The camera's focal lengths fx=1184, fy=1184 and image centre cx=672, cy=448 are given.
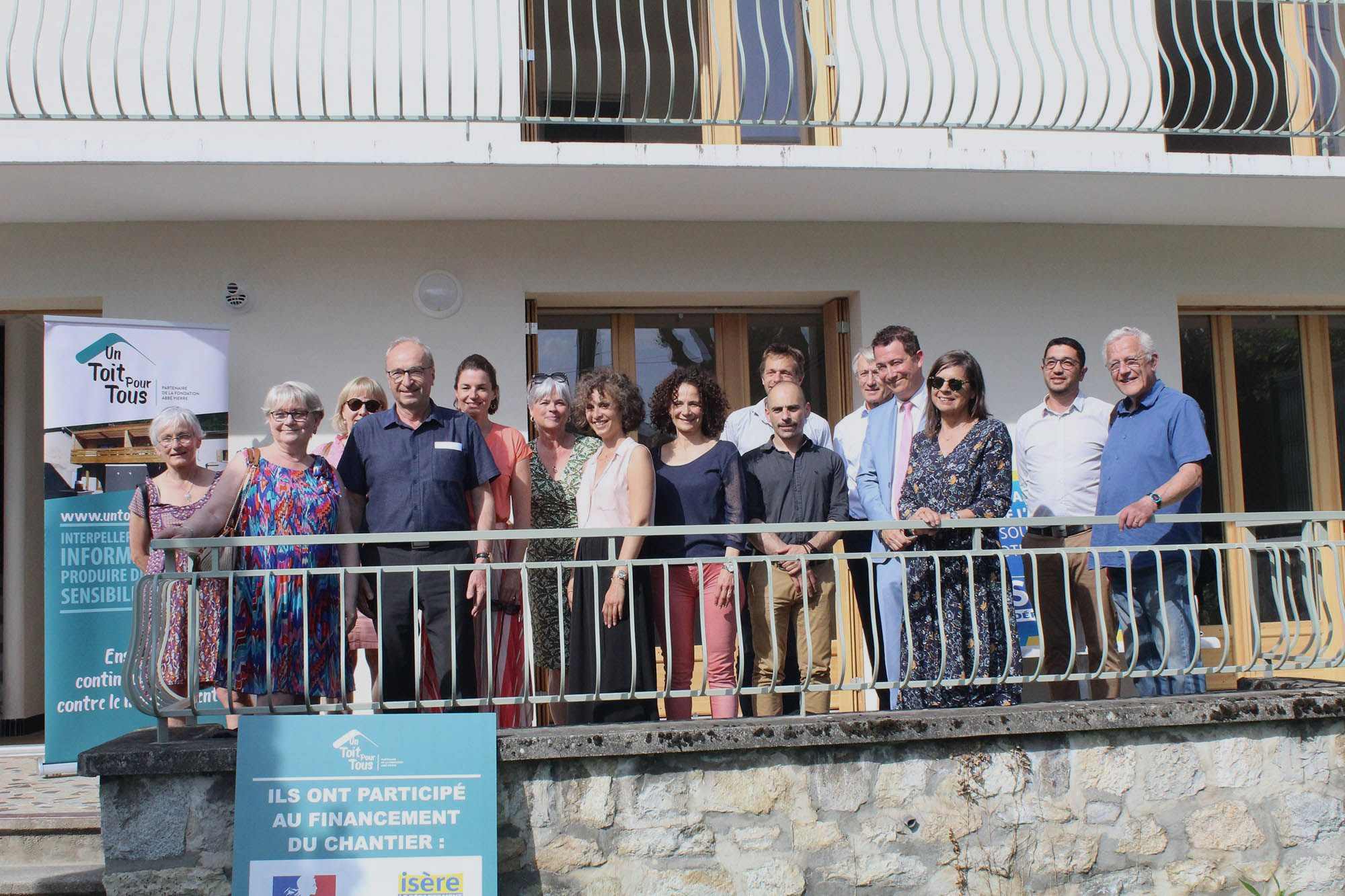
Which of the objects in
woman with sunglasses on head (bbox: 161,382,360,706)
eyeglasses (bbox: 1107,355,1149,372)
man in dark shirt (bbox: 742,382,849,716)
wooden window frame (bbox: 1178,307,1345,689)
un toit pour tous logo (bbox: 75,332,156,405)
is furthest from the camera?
wooden window frame (bbox: 1178,307,1345,689)

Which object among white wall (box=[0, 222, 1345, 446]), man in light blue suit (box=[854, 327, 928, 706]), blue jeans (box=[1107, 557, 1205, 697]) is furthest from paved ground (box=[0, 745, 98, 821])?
blue jeans (box=[1107, 557, 1205, 697])

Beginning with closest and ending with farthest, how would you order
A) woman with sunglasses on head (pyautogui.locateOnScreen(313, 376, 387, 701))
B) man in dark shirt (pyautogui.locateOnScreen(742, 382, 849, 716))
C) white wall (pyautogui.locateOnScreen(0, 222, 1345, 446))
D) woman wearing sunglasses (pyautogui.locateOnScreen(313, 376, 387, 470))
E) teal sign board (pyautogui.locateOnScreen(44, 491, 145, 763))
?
1. man in dark shirt (pyautogui.locateOnScreen(742, 382, 849, 716))
2. woman with sunglasses on head (pyautogui.locateOnScreen(313, 376, 387, 701))
3. woman wearing sunglasses (pyautogui.locateOnScreen(313, 376, 387, 470))
4. teal sign board (pyautogui.locateOnScreen(44, 491, 145, 763))
5. white wall (pyautogui.locateOnScreen(0, 222, 1345, 446))

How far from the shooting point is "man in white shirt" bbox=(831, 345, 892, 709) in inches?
194

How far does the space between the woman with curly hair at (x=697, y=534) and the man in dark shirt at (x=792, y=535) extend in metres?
0.15

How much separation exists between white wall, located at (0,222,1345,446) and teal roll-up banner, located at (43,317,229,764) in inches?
20.9

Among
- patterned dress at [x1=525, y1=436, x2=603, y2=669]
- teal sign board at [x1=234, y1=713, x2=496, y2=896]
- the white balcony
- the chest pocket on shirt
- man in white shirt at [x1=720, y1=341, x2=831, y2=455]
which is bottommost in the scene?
teal sign board at [x1=234, y1=713, x2=496, y2=896]

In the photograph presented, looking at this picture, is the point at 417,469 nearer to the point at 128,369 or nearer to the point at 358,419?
the point at 358,419

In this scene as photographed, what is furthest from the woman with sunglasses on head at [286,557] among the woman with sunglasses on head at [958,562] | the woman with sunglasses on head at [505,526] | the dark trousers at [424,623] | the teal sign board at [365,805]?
the woman with sunglasses on head at [958,562]

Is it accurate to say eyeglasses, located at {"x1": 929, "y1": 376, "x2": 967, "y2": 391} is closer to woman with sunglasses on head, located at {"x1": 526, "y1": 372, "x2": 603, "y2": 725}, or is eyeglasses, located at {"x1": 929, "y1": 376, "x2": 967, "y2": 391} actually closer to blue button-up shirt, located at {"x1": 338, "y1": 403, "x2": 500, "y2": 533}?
woman with sunglasses on head, located at {"x1": 526, "y1": 372, "x2": 603, "y2": 725}

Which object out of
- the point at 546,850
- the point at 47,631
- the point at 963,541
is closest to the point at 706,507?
the point at 963,541

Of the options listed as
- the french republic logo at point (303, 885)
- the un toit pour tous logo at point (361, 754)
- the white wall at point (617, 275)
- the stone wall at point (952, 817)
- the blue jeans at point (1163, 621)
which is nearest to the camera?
the french republic logo at point (303, 885)

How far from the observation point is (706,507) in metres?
4.49

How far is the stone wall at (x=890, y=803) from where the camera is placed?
3674 mm

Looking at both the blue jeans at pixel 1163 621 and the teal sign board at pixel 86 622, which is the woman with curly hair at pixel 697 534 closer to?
the blue jeans at pixel 1163 621
